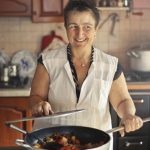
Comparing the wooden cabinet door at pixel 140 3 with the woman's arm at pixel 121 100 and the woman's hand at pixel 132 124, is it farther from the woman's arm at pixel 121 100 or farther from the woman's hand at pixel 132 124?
the woman's hand at pixel 132 124

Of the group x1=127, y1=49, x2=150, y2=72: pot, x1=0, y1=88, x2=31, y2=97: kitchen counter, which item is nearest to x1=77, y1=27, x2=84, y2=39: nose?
x1=0, y1=88, x2=31, y2=97: kitchen counter

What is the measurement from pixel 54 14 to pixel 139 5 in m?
0.72

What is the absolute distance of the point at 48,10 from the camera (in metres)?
2.79

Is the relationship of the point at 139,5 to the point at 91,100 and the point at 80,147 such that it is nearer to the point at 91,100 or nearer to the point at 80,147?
the point at 91,100

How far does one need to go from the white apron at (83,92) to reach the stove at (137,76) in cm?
120

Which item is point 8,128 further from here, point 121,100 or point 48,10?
point 121,100

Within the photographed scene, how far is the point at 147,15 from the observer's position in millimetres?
3121

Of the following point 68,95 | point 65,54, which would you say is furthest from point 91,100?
point 65,54

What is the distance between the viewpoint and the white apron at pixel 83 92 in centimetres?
153

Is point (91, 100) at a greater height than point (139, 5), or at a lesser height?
lesser

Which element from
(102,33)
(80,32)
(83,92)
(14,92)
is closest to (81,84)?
(83,92)

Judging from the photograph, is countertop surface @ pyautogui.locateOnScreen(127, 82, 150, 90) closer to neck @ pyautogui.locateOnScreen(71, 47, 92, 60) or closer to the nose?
neck @ pyautogui.locateOnScreen(71, 47, 92, 60)

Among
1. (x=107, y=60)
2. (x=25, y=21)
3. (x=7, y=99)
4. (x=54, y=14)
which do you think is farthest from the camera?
(x=25, y=21)

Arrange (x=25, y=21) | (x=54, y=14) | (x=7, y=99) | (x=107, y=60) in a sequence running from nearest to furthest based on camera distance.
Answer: (x=107, y=60), (x=7, y=99), (x=54, y=14), (x=25, y=21)
